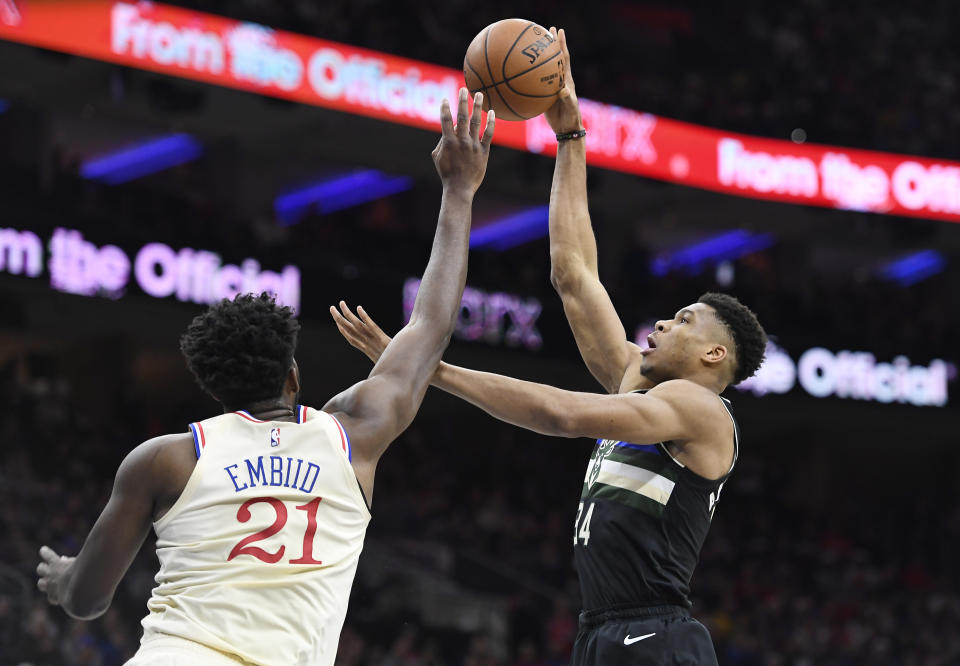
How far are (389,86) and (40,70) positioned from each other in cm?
454

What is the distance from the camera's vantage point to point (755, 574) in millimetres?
18531

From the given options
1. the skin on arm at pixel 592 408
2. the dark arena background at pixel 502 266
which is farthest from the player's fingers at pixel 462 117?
the dark arena background at pixel 502 266

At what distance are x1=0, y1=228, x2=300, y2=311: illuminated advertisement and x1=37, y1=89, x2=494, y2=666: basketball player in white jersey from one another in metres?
11.4

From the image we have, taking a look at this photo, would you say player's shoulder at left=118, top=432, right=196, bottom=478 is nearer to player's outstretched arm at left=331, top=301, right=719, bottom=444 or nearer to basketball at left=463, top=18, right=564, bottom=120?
player's outstretched arm at left=331, top=301, right=719, bottom=444

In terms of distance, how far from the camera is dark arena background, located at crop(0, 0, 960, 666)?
1438 centimetres

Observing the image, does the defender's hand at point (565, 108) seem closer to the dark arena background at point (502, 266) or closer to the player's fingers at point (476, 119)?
the player's fingers at point (476, 119)

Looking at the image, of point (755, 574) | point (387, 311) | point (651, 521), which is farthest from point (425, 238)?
point (651, 521)

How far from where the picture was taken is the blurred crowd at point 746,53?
17781 mm

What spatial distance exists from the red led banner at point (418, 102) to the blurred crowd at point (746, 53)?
1.02ft

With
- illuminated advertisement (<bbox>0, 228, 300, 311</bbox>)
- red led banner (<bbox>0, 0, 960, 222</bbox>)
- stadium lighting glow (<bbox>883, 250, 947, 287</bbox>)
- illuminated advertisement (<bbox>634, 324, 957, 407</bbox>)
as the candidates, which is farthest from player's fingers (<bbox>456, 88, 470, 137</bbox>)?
stadium lighting glow (<bbox>883, 250, 947, 287</bbox>)

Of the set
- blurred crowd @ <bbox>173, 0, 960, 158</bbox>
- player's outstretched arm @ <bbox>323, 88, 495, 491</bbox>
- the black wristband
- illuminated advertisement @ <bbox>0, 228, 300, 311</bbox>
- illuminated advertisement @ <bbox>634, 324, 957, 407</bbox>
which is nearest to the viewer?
player's outstretched arm @ <bbox>323, 88, 495, 491</bbox>

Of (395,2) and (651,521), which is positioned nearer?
(651,521)

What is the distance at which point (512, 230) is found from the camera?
24141 millimetres

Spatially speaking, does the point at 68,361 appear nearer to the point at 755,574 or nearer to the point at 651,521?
the point at 755,574
